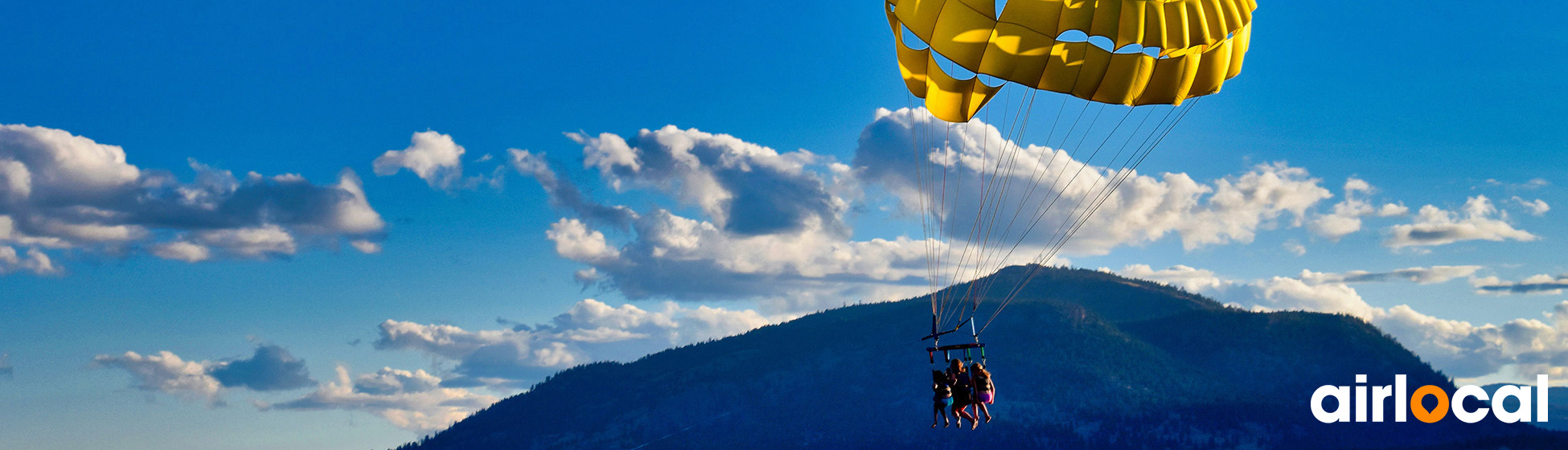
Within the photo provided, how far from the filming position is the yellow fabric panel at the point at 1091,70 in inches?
1050

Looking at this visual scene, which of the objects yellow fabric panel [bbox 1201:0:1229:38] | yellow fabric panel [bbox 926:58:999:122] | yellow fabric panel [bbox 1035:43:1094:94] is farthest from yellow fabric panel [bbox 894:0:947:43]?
yellow fabric panel [bbox 1201:0:1229:38]

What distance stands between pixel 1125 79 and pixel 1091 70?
1.05m

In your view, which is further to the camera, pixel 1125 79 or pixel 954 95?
pixel 954 95

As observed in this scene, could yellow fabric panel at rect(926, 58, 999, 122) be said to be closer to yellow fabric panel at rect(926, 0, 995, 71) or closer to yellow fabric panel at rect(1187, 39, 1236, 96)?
yellow fabric panel at rect(926, 0, 995, 71)

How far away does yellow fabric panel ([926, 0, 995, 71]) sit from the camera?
25719 millimetres

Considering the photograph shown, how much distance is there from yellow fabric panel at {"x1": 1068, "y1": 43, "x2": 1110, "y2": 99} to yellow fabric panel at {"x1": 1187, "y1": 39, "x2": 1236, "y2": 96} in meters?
3.23

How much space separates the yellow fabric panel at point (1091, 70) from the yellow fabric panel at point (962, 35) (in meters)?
2.71

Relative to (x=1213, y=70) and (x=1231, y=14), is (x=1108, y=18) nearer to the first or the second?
(x=1231, y=14)

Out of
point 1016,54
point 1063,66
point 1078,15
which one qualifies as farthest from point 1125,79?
point 1016,54

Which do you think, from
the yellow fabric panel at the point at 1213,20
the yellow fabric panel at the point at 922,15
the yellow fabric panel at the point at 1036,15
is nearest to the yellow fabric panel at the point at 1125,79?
the yellow fabric panel at the point at 1213,20

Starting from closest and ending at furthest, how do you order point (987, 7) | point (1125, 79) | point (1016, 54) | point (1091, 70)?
point (987, 7) → point (1016, 54) → point (1091, 70) → point (1125, 79)

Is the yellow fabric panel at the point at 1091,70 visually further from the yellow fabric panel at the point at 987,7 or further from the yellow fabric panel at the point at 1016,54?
the yellow fabric panel at the point at 987,7

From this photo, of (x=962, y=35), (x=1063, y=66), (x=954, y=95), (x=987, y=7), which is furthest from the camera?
(x=954, y=95)

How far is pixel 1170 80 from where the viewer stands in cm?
2805
